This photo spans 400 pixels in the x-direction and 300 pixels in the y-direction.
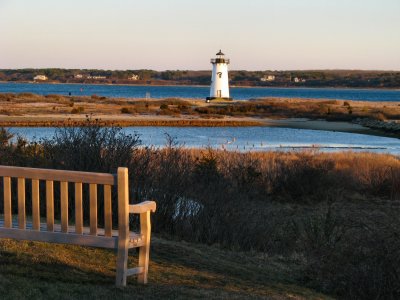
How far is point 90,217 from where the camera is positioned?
8562 millimetres

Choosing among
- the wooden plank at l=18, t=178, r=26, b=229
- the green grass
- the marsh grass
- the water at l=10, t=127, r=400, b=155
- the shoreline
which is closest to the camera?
the green grass

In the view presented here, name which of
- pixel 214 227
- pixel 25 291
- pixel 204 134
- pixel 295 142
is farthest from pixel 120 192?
pixel 204 134

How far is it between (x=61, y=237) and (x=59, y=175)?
682 mm

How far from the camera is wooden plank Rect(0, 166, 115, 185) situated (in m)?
8.30

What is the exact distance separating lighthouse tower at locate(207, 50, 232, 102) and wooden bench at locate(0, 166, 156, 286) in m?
90.2

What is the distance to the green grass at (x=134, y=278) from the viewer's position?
832 cm

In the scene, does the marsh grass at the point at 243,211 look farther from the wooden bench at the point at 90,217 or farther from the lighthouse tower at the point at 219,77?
the lighthouse tower at the point at 219,77

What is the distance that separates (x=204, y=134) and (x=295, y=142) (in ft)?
25.1

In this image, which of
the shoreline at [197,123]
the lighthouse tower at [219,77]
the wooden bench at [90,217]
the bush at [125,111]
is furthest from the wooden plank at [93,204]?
the lighthouse tower at [219,77]

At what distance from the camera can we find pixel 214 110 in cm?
8025

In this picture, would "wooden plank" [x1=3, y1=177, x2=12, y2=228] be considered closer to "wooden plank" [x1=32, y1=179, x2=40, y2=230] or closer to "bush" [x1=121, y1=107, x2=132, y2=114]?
"wooden plank" [x1=32, y1=179, x2=40, y2=230]

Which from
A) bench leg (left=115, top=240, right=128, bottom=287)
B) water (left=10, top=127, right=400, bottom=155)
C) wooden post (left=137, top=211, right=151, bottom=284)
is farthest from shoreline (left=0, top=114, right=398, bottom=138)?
bench leg (left=115, top=240, right=128, bottom=287)

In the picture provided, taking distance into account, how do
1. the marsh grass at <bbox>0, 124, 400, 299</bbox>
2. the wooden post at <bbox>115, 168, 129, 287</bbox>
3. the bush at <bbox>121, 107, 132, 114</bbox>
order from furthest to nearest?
the bush at <bbox>121, 107, 132, 114</bbox>, the marsh grass at <bbox>0, 124, 400, 299</bbox>, the wooden post at <bbox>115, 168, 129, 287</bbox>

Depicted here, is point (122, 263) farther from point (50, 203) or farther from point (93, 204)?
point (50, 203)
